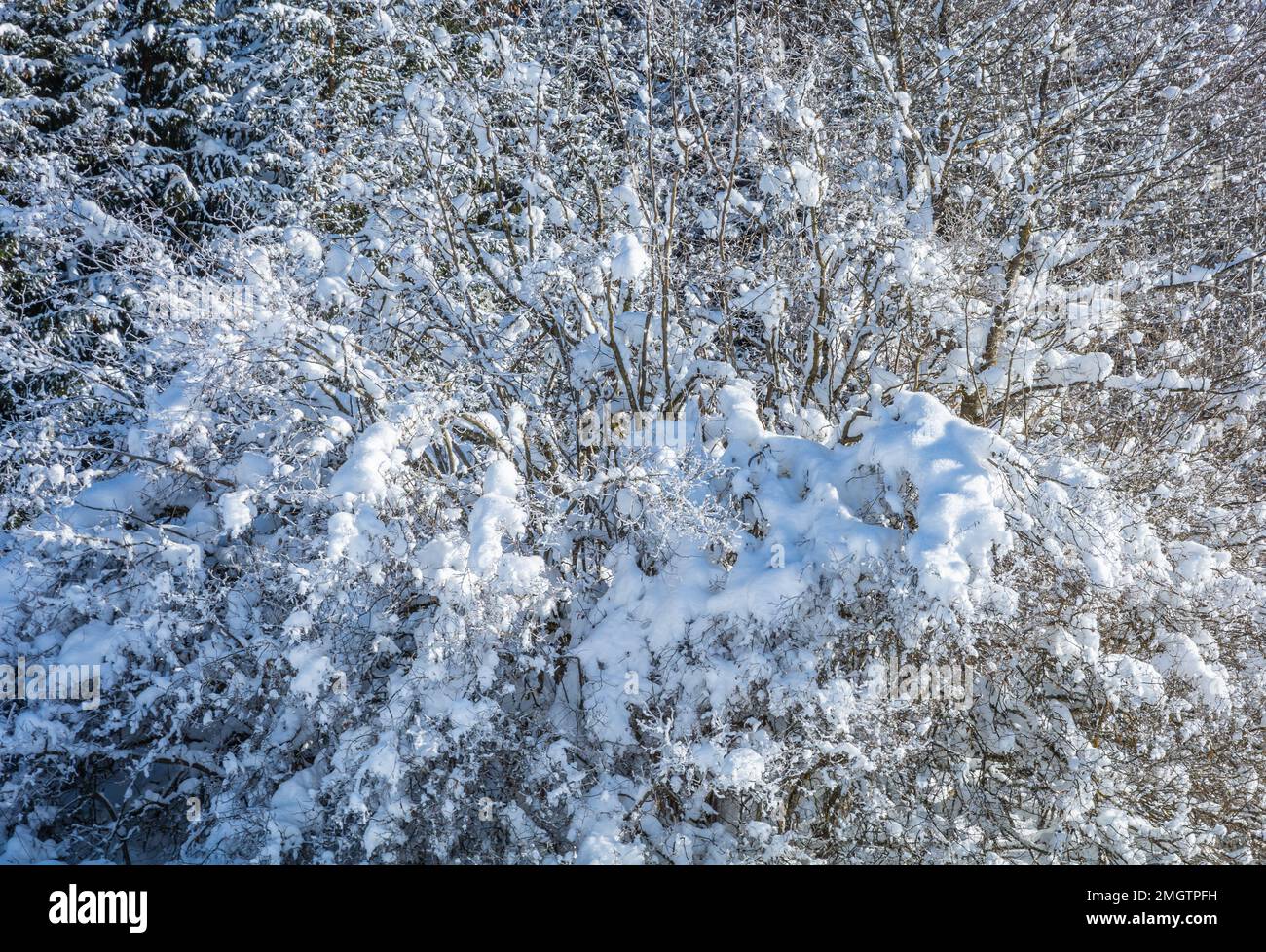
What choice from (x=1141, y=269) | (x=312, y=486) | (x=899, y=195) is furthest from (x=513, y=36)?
(x=1141, y=269)

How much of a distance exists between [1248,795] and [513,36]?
7.01 meters

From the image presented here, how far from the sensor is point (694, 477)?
4809 mm

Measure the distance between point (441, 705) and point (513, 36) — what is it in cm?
515

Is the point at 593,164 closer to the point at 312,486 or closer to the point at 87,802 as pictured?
the point at 312,486

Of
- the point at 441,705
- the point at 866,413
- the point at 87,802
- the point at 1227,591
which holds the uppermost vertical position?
the point at 866,413

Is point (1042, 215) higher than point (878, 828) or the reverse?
higher

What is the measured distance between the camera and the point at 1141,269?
5867mm

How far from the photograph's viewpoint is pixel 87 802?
512 centimetres

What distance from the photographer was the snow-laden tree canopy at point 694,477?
434 cm

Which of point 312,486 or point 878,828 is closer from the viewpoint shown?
point 878,828

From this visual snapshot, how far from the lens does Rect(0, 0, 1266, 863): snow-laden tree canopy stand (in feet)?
14.2
